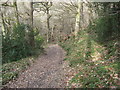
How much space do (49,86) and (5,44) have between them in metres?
5.86

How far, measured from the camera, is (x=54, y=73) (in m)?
6.54

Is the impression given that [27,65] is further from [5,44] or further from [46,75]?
[5,44]

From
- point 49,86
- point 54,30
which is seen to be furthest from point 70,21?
point 49,86

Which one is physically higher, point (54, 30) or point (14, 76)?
point (54, 30)

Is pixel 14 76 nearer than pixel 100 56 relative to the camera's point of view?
Yes

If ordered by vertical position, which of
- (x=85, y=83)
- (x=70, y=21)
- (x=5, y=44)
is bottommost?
(x=85, y=83)

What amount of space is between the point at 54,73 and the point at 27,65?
7.62ft

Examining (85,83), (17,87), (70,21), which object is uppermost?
(70,21)

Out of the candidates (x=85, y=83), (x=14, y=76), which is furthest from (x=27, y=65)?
(x=85, y=83)

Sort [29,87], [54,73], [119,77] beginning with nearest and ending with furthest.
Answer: [119,77], [29,87], [54,73]

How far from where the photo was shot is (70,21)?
31172 mm

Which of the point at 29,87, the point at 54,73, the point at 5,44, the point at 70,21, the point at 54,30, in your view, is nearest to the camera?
the point at 29,87

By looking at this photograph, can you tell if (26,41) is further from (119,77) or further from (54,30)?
(54,30)

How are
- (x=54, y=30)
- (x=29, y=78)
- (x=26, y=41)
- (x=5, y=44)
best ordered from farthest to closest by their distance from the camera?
(x=54, y=30) → (x=26, y=41) → (x=5, y=44) → (x=29, y=78)
